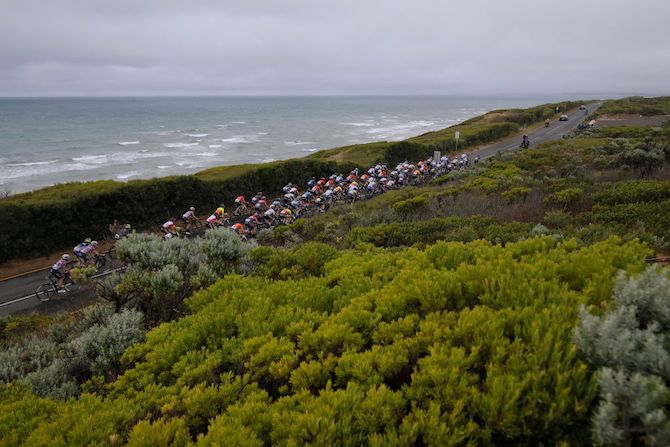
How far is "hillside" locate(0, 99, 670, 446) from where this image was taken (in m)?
2.33

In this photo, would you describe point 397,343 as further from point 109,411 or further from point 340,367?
point 109,411

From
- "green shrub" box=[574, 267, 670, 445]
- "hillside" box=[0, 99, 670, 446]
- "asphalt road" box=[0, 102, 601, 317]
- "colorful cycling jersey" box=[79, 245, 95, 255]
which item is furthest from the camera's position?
"colorful cycling jersey" box=[79, 245, 95, 255]

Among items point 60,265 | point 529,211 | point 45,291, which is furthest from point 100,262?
point 529,211

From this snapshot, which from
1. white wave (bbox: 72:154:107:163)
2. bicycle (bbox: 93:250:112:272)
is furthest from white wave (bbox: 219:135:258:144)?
bicycle (bbox: 93:250:112:272)

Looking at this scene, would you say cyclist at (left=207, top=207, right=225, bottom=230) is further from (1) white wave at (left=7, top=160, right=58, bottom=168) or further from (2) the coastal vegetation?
(1) white wave at (left=7, top=160, right=58, bottom=168)

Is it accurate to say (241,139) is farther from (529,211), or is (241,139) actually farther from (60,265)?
(529,211)

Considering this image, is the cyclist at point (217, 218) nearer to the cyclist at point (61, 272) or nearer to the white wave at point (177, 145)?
the cyclist at point (61, 272)

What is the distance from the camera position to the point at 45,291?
1503cm

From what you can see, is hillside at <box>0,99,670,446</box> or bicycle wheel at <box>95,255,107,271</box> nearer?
hillside at <box>0,99,670,446</box>

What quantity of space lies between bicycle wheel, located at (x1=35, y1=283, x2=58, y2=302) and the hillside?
10.6 m

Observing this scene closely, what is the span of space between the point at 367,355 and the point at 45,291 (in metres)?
16.4

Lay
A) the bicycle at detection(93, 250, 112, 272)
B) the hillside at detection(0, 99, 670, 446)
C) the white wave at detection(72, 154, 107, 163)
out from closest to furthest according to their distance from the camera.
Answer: the hillside at detection(0, 99, 670, 446), the bicycle at detection(93, 250, 112, 272), the white wave at detection(72, 154, 107, 163)

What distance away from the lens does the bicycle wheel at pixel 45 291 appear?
14961 mm

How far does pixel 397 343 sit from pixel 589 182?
1397cm
